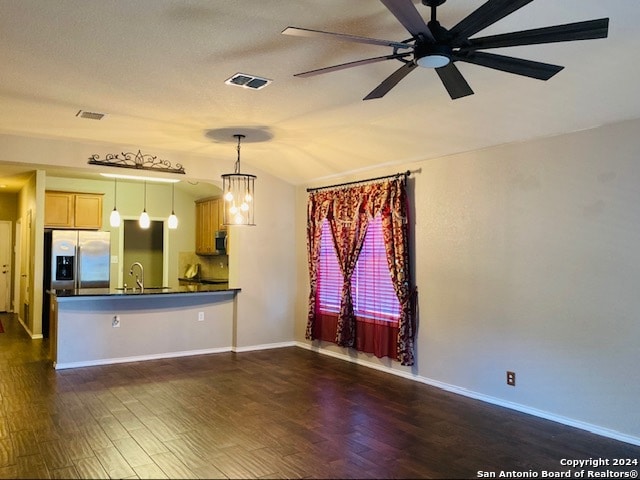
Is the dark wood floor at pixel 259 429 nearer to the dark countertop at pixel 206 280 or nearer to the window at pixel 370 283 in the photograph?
the window at pixel 370 283

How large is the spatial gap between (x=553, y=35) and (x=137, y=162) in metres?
4.97

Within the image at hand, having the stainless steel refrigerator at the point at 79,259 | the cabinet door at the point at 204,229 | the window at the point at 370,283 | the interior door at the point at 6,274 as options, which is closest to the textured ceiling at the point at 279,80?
the window at the point at 370,283

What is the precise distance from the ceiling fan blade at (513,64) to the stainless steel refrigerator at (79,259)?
23.0 feet

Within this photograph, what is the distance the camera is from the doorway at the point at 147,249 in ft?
31.3

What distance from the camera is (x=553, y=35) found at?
208cm

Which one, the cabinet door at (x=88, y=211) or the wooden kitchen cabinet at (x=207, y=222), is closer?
the cabinet door at (x=88, y=211)

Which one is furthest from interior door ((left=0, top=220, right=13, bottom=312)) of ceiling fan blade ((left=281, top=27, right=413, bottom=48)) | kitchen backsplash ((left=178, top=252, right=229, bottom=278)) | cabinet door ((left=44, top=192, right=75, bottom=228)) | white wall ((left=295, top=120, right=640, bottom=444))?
ceiling fan blade ((left=281, top=27, right=413, bottom=48))

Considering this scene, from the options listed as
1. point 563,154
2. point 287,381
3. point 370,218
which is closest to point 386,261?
point 370,218

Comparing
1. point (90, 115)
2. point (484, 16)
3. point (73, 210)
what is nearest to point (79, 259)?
point (73, 210)

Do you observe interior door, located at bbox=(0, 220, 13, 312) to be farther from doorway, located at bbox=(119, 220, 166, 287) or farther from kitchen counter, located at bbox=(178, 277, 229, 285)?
kitchen counter, located at bbox=(178, 277, 229, 285)

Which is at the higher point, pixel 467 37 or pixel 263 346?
pixel 467 37

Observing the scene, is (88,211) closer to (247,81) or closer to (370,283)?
(370,283)

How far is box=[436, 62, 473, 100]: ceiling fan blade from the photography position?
97.7 inches

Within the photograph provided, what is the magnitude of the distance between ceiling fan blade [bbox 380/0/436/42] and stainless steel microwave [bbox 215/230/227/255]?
6.25 meters
